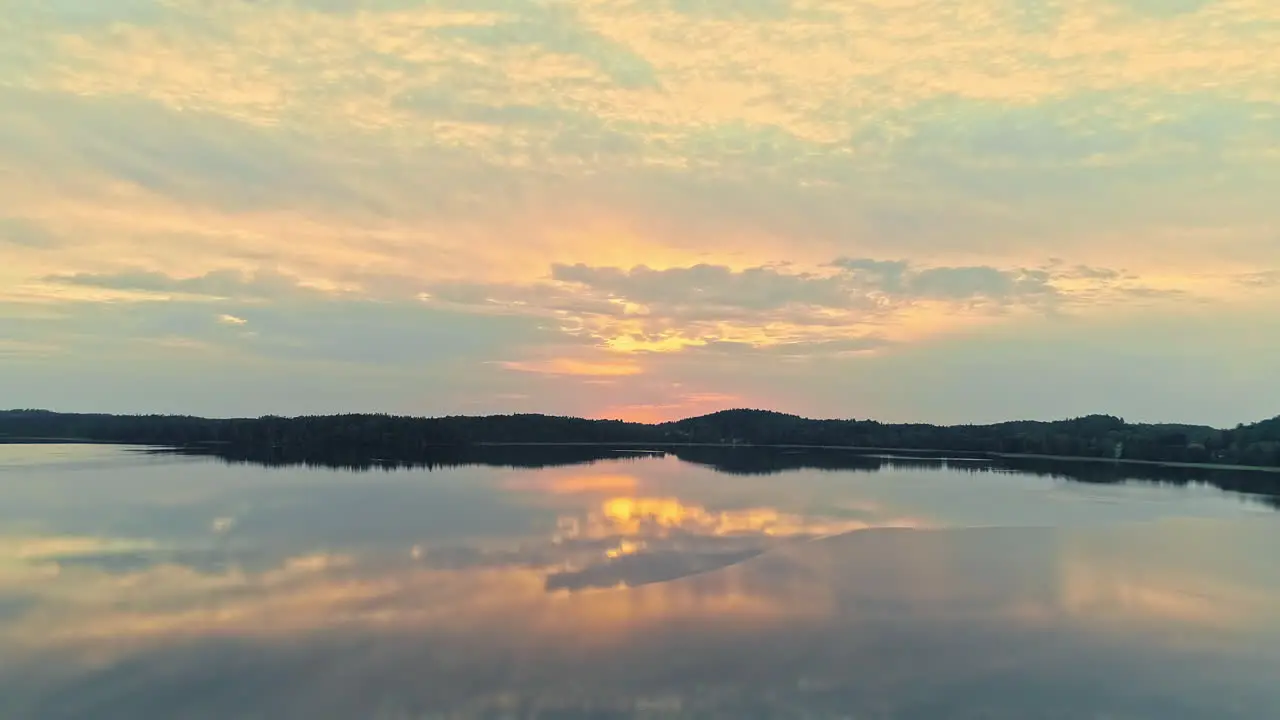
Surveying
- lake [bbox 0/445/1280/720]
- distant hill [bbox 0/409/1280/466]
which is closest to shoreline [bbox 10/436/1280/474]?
distant hill [bbox 0/409/1280/466]

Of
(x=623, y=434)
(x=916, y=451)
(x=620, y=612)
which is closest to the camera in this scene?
(x=620, y=612)

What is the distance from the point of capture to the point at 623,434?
123000 mm

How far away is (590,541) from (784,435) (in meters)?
95.9

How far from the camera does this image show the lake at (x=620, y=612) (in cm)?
913

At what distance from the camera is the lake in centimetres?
913

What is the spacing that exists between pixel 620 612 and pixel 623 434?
362ft

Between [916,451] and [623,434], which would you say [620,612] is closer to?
[916,451]

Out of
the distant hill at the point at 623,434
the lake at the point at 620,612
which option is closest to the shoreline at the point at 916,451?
the distant hill at the point at 623,434

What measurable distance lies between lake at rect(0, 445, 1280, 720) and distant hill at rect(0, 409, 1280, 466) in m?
45.4

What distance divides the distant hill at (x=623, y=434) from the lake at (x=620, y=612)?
149 ft

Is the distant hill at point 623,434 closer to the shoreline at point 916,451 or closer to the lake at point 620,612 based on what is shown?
the shoreline at point 916,451

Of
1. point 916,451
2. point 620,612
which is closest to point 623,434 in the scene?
point 916,451

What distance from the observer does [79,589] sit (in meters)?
13.9

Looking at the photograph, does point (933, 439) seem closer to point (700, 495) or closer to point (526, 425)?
point (526, 425)
